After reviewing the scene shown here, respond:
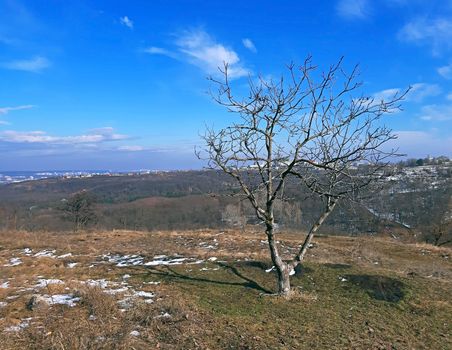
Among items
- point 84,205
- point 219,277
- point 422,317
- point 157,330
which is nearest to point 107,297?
point 157,330

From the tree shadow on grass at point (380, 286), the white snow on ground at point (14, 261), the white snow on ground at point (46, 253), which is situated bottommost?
the white snow on ground at point (46, 253)

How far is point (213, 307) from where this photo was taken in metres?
6.78

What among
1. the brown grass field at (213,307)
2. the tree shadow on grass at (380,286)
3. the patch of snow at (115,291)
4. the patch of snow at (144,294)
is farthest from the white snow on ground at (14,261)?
the tree shadow on grass at (380,286)

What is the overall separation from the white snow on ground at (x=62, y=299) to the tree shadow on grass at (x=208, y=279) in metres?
2.65

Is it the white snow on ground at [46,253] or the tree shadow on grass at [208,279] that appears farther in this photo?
the white snow on ground at [46,253]

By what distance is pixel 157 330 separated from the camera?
18.1ft

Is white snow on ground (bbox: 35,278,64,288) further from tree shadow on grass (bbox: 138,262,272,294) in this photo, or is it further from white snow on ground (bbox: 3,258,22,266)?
white snow on ground (bbox: 3,258,22,266)

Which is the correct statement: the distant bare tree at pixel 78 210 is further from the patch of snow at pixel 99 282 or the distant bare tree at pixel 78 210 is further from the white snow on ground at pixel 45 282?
the patch of snow at pixel 99 282

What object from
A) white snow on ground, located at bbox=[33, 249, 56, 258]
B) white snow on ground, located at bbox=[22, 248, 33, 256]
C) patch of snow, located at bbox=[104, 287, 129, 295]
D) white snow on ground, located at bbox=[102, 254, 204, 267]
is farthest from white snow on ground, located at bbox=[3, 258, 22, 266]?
patch of snow, located at bbox=[104, 287, 129, 295]

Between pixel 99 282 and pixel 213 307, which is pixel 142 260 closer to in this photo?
pixel 99 282

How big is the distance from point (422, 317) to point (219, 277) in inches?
176

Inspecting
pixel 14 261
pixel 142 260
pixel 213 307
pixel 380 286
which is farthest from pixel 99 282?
pixel 380 286

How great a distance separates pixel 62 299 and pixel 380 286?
687 centimetres

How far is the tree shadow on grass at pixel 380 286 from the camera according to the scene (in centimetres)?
802
